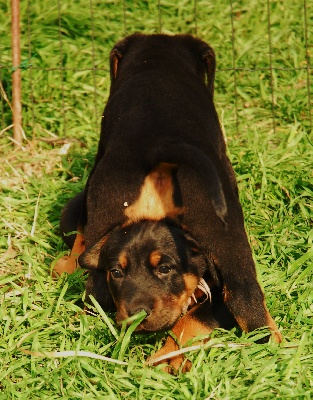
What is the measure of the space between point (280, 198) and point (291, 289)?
1061 mm

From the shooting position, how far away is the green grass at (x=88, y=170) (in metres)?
4.46

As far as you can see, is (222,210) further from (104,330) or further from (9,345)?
(9,345)

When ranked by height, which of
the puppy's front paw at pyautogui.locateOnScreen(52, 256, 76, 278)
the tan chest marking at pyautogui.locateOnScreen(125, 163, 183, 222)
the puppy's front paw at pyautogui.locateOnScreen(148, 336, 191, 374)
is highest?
the tan chest marking at pyautogui.locateOnScreen(125, 163, 183, 222)

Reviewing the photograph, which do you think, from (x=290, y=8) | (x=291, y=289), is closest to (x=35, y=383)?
(x=291, y=289)

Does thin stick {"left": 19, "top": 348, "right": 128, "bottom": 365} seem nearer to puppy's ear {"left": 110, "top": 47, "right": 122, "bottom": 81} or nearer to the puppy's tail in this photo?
the puppy's tail

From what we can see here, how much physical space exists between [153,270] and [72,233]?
3.34 feet

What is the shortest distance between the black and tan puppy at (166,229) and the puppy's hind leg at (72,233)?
0.46 meters

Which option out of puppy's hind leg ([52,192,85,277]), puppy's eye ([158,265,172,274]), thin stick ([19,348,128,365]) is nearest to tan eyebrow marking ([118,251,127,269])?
puppy's eye ([158,265,172,274])

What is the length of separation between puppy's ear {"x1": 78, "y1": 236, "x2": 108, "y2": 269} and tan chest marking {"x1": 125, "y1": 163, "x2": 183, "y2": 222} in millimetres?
245

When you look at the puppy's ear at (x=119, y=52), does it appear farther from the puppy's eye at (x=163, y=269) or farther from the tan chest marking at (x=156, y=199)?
the puppy's eye at (x=163, y=269)

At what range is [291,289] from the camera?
205 inches

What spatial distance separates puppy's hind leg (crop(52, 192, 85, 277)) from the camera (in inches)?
213

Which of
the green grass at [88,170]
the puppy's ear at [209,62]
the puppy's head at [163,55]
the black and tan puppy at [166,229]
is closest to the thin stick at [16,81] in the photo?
the green grass at [88,170]

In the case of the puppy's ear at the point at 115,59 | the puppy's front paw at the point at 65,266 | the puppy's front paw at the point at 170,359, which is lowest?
the puppy's front paw at the point at 65,266
